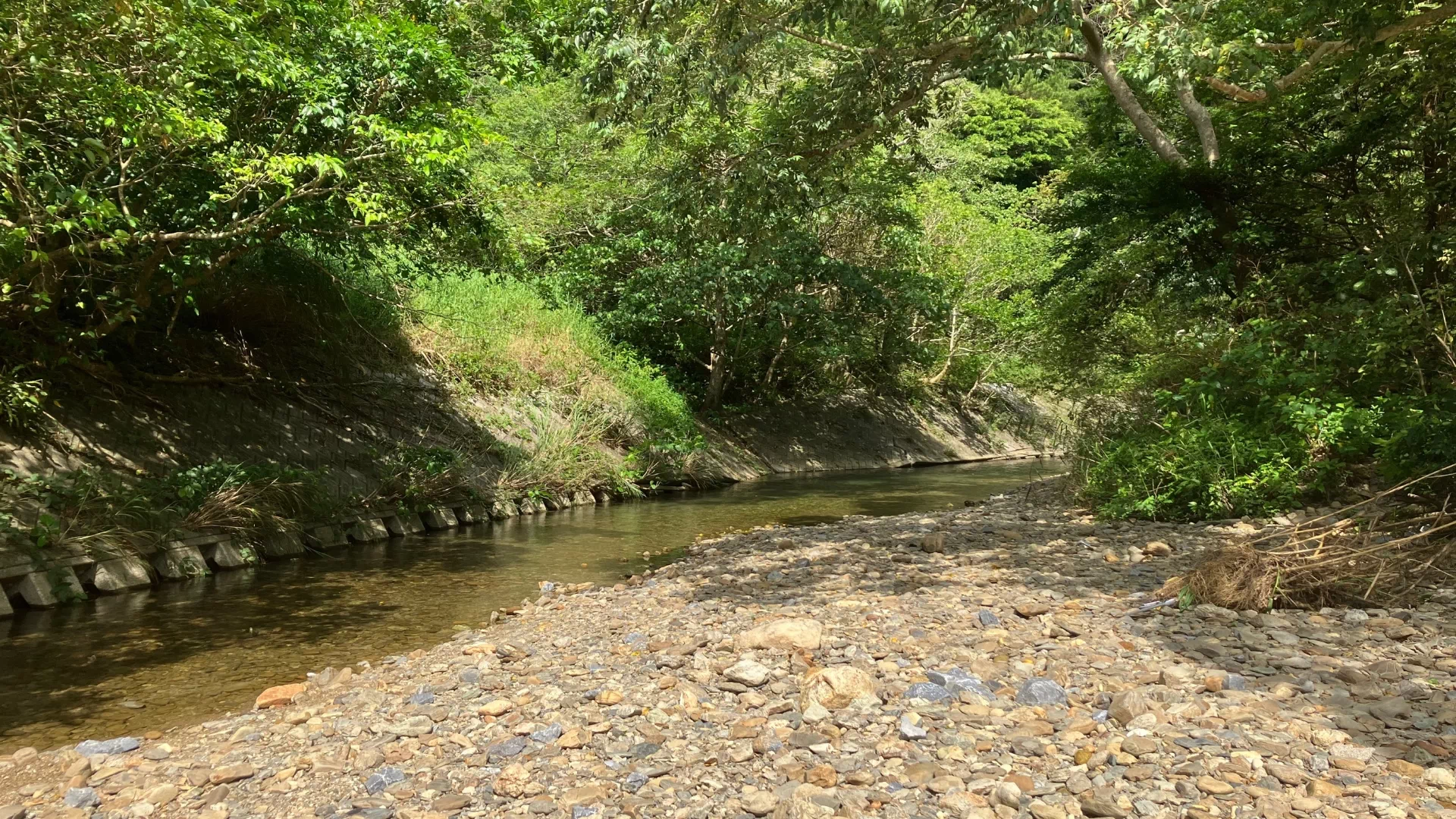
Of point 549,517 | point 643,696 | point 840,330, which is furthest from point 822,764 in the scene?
point 840,330

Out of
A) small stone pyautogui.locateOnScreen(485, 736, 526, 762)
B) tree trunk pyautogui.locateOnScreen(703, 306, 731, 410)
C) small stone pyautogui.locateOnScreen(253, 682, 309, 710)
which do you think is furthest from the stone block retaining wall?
tree trunk pyautogui.locateOnScreen(703, 306, 731, 410)

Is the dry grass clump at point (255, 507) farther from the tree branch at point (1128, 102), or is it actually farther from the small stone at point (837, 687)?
the tree branch at point (1128, 102)

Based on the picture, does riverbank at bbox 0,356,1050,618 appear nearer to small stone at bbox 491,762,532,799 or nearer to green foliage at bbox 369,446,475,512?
green foliage at bbox 369,446,475,512

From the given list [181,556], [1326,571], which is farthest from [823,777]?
[181,556]

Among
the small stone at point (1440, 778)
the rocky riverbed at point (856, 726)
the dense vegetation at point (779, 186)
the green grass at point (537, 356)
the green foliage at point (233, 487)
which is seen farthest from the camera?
the green grass at point (537, 356)

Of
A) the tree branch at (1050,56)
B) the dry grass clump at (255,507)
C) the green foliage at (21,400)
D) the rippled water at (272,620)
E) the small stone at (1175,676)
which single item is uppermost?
the tree branch at (1050,56)

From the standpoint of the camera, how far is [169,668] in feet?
17.5

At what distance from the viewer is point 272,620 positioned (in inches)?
255

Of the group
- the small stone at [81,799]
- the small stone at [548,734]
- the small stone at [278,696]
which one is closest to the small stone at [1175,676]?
the small stone at [548,734]

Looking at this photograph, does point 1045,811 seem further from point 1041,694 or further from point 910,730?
point 1041,694

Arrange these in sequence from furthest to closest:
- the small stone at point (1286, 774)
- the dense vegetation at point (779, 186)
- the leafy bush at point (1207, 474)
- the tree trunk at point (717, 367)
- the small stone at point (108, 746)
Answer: the tree trunk at point (717, 367), the leafy bush at point (1207, 474), the dense vegetation at point (779, 186), the small stone at point (108, 746), the small stone at point (1286, 774)

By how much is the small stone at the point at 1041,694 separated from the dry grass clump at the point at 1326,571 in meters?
1.57

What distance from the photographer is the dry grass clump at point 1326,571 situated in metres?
4.71

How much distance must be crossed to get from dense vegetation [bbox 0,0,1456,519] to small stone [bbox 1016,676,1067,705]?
3953mm
